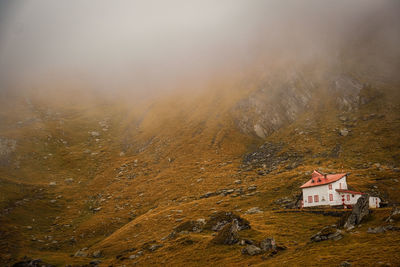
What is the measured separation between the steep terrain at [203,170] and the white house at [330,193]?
16.4 ft

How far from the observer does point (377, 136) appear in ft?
387

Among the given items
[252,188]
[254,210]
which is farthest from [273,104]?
[254,210]

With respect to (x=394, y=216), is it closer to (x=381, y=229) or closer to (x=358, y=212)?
(x=381, y=229)

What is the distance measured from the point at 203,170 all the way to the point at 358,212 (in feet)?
247

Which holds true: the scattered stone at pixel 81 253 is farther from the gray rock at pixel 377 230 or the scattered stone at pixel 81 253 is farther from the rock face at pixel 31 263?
the gray rock at pixel 377 230

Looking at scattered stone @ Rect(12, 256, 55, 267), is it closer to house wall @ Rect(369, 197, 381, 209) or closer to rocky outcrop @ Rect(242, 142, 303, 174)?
house wall @ Rect(369, 197, 381, 209)

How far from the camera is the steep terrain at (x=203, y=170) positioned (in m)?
59.0

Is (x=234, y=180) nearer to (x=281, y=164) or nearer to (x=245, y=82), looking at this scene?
(x=281, y=164)

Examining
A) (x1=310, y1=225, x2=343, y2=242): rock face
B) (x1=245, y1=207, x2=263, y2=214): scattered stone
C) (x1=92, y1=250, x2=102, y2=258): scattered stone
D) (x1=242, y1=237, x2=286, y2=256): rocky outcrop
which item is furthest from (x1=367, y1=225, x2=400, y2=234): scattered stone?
(x1=92, y1=250, x2=102, y2=258): scattered stone

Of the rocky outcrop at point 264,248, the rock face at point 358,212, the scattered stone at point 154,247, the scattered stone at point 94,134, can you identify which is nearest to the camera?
the rocky outcrop at point 264,248

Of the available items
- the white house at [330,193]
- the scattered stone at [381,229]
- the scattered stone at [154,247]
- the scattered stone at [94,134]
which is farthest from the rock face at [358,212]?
the scattered stone at [94,134]

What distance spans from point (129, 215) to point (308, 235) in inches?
2405

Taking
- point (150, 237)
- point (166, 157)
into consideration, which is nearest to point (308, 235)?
point (150, 237)

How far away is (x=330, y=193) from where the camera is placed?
70.0 metres
